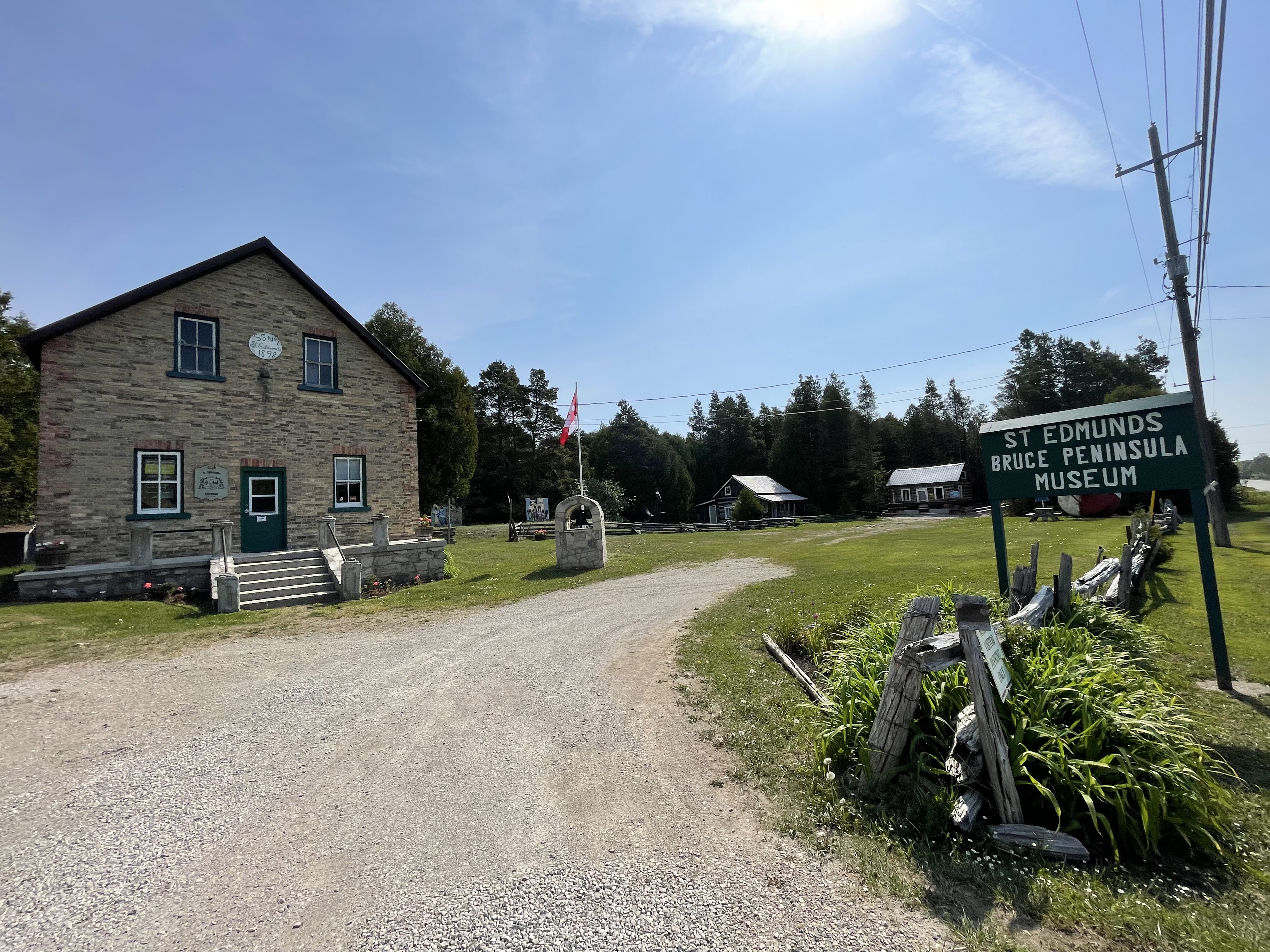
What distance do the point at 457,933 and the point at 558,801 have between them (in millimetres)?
1287

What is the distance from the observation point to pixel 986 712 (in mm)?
3697

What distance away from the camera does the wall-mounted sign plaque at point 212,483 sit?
1433cm

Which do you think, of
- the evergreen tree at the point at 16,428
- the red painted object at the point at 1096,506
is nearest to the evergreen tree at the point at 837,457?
the red painted object at the point at 1096,506

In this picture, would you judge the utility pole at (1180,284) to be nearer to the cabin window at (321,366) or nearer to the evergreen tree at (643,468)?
the cabin window at (321,366)

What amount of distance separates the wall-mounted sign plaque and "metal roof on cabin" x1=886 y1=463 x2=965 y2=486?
197 feet

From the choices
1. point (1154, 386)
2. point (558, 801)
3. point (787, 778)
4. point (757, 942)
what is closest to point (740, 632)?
point (787, 778)

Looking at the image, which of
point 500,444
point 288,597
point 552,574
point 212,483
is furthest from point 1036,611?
point 500,444

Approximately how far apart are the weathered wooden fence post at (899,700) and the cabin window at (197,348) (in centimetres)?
1701

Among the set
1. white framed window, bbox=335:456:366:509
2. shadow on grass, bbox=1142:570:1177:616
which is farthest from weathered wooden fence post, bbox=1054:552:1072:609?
white framed window, bbox=335:456:366:509

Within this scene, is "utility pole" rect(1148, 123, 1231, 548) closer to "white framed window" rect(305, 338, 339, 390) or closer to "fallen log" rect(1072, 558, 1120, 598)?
"fallen log" rect(1072, 558, 1120, 598)

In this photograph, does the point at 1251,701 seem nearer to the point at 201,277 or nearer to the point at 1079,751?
the point at 1079,751

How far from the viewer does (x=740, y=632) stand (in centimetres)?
889

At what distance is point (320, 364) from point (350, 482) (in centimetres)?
354

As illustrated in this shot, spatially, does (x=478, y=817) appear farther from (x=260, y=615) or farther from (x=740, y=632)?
(x=260, y=615)
